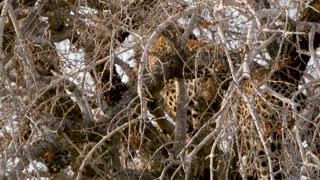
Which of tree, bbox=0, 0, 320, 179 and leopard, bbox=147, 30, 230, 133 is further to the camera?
leopard, bbox=147, 30, 230, 133

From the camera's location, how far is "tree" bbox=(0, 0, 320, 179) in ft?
17.7

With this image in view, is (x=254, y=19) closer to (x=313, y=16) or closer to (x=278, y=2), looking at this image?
(x=278, y=2)

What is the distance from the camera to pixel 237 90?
17.2 feet

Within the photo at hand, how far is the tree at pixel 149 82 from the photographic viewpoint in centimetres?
540

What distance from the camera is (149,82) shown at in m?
6.76

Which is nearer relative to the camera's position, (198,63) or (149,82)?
(198,63)

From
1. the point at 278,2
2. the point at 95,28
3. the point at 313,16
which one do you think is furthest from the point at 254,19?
A: the point at 313,16

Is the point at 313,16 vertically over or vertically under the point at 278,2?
under

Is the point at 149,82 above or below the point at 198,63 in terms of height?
below

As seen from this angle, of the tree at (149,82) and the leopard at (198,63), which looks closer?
the tree at (149,82)

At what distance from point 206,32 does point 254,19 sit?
0.69 metres

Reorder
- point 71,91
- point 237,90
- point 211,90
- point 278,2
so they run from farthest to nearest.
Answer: point 211,90
point 71,91
point 278,2
point 237,90

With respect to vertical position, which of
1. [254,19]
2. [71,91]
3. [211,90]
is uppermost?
[254,19]

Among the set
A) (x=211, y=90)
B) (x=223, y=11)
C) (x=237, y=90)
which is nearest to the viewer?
Answer: (x=237, y=90)
